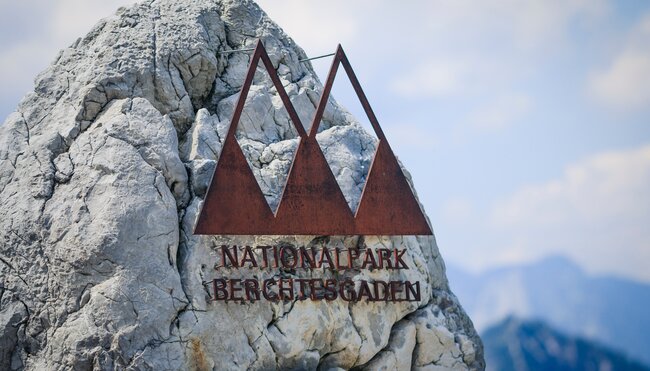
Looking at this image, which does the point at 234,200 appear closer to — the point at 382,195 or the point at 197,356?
the point at 197,356

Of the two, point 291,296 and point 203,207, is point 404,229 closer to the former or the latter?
point 291,296

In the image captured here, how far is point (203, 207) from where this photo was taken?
1244 cm

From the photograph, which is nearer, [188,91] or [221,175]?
[221,175]

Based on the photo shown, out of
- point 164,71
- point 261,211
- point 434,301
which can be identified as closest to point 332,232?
point 261,211

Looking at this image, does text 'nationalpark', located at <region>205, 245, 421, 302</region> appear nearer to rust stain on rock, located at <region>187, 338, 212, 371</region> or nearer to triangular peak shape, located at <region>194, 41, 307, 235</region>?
triangular peak shape, located at <region>194, 41, 307, 235</region>

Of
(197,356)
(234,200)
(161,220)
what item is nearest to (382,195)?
(234,200)

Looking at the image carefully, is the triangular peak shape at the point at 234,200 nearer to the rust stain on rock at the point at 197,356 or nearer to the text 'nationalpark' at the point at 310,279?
the text 'nationalpark' at the point at 310,279

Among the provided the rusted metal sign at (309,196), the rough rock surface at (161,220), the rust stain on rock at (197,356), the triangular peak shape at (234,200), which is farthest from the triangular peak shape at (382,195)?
the rust stain on rock at (197,356)

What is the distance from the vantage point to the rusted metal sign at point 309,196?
1262 cm

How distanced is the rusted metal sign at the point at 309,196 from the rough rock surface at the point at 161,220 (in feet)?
0.77

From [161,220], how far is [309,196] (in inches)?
76.2

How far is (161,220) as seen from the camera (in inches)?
487

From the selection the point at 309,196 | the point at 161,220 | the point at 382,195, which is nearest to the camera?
the point at 161,220

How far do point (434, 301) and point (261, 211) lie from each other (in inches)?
117
